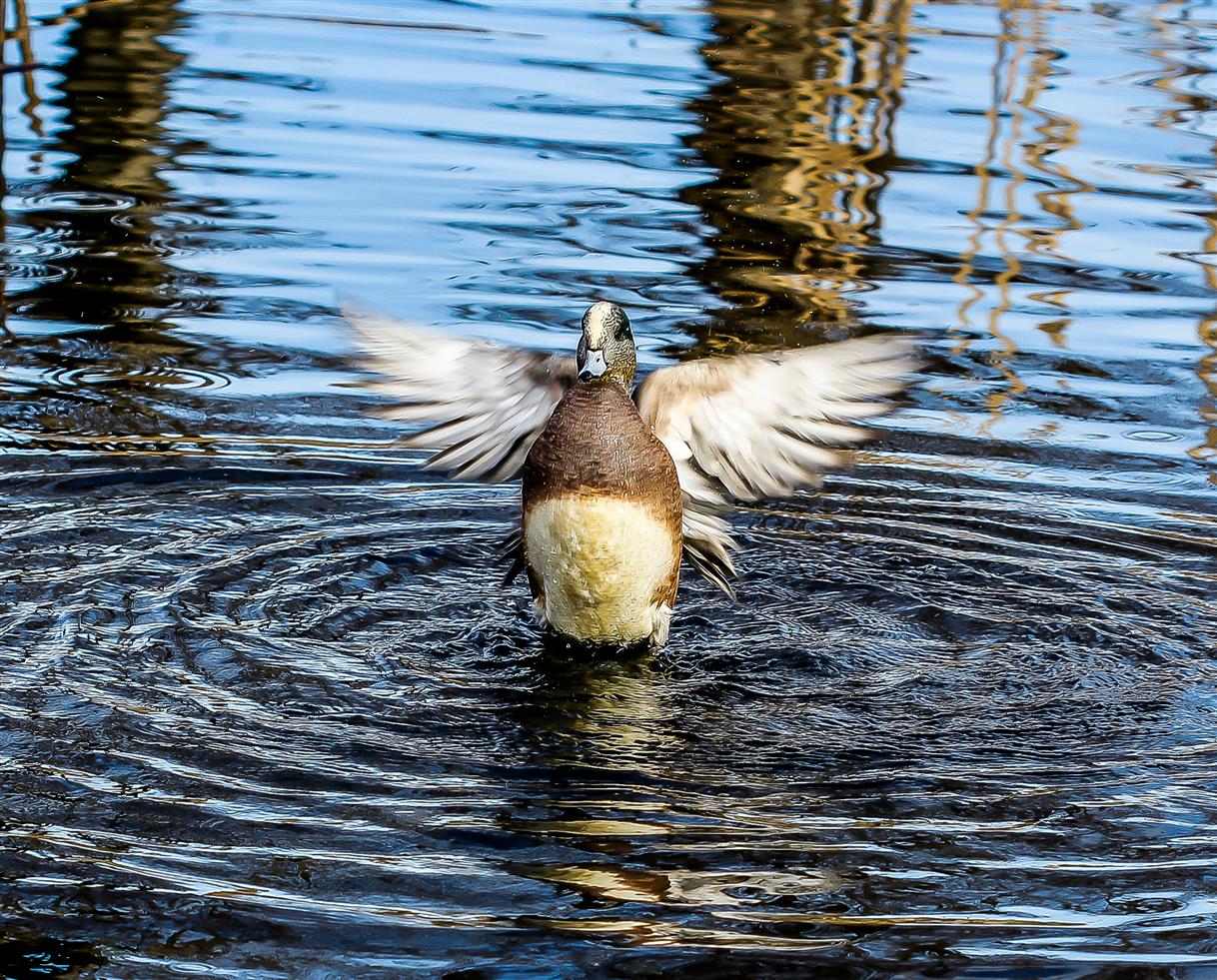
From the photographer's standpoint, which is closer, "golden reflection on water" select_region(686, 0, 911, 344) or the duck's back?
the duck's back

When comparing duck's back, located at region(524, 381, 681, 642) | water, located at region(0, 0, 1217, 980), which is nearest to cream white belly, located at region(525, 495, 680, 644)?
duck's back, located at region(524, 381, 681, 642)

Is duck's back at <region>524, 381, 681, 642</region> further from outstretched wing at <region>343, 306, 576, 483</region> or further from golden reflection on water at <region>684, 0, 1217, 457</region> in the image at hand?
golden reflection on water at <region>684, 0, 1217, 457</region>

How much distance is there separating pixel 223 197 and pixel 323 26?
491 centimetres

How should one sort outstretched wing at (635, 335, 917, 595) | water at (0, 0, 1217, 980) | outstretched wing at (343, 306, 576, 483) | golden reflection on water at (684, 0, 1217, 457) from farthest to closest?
golden reflection on water at (684, 0, 1217, 457), outstretched wing at (343, 306, 576, 483), outstretched wing at (635, 335, 917, 595), water at (0, 0, 1217, 980)

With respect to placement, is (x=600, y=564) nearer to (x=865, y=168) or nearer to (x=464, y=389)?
(x=464, y=389)

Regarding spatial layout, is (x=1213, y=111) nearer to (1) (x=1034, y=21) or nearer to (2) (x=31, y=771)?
(1) (x=1034, y=21)

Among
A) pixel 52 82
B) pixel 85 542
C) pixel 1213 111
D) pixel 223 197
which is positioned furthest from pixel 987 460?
pixel 52 82

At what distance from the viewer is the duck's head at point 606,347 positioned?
5887 millimetres

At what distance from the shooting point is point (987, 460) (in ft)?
25.9

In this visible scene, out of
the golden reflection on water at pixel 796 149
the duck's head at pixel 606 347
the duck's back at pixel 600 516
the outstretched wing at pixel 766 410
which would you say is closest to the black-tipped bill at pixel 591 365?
the duck's head at pixel 606 347

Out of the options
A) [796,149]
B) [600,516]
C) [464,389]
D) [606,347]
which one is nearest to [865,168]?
[796,149]

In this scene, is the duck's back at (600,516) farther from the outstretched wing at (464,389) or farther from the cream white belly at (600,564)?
the outstretched wing at (464,389)

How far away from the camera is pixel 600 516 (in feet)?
19.3

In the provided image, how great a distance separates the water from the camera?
4391 mm
